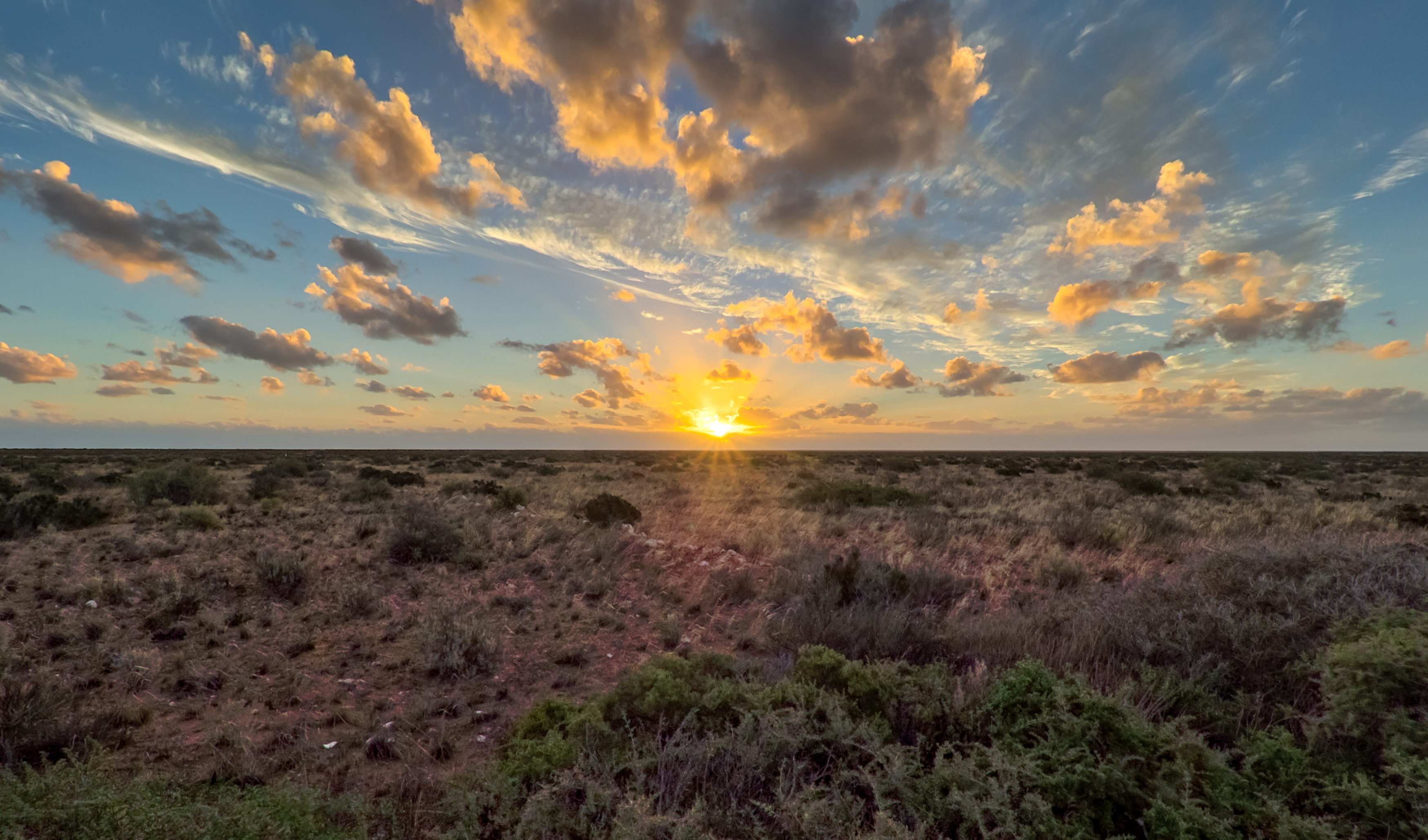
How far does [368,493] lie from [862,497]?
55.7ft

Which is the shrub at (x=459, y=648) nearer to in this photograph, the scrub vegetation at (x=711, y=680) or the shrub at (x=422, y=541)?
the scrub vegetation at (x=711, y=680)

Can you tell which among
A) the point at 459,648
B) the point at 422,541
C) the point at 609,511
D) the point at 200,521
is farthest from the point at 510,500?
the point at 459,648

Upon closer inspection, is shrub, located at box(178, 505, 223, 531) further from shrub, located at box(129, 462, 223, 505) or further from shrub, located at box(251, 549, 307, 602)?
shrub, located at box(251, 549, 307, 602)

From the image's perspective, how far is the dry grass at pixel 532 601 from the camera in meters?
5.30

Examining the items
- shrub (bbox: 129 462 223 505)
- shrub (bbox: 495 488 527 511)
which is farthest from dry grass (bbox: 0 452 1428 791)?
shrub (bbox: 129 462 223 505)

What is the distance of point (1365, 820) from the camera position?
3234 mm

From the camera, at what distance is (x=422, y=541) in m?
11.3

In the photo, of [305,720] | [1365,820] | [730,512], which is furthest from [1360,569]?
[730,512]

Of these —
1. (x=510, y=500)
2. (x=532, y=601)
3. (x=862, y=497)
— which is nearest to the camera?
(x=532, y=601)

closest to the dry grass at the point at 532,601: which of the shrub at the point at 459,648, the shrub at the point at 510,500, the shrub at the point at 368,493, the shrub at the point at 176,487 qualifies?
the shrub at the point at 459,648

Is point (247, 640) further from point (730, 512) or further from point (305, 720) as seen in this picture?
point (730, 512)

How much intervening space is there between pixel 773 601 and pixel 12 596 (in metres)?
11.3

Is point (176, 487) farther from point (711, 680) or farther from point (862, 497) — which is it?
point (862, 497)

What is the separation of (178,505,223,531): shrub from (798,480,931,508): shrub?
15.8m
